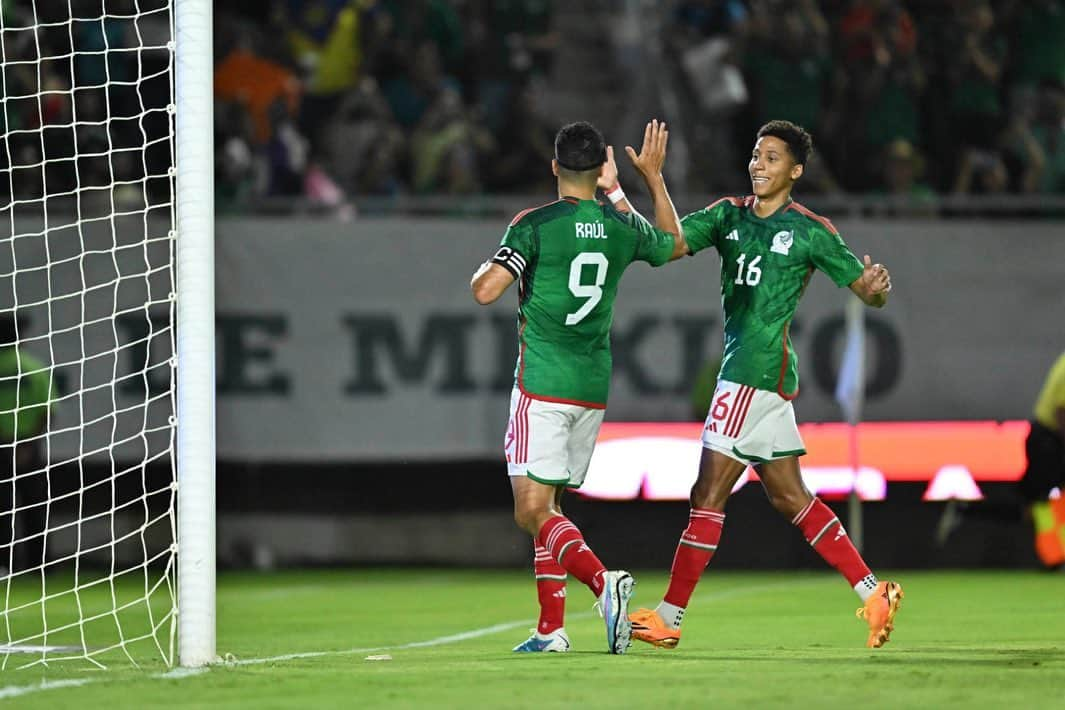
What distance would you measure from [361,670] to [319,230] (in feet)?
25.4

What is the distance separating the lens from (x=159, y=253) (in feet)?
43.1

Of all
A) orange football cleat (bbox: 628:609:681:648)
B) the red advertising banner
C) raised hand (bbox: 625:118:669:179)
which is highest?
raised hand (bbox: 625:118:669:179)

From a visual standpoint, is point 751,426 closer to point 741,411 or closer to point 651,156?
point 741,411

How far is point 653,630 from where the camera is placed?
718cm

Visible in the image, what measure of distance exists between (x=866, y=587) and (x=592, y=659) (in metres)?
1.30

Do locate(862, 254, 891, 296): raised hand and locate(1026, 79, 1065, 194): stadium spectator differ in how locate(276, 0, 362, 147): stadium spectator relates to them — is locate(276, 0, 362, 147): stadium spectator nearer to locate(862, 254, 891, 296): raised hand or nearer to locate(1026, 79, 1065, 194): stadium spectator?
locate(1026, 79, 1065, 194): stadium spectator

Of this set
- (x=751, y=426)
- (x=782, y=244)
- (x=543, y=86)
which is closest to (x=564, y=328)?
(x=751, y=426)

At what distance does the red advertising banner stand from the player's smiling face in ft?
21.2

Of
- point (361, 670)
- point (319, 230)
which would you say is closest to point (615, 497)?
point (319, 230)

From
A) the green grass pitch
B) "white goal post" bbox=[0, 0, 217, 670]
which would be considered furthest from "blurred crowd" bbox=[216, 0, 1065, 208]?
the green grass pitch

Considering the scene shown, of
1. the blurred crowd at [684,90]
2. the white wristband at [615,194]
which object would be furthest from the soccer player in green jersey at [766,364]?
the blurred crowd at [684,90]

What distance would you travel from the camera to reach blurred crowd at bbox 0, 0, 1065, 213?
14508 mm

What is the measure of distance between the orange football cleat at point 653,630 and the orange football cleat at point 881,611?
2.39 ft

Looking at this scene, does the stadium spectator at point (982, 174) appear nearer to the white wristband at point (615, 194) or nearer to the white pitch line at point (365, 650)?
the white pitch line at point (365, 650)
